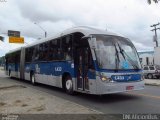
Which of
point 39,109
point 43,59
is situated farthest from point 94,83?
point 43,59

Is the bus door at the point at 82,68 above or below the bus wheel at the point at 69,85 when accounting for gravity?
above

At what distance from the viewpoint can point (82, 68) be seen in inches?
520

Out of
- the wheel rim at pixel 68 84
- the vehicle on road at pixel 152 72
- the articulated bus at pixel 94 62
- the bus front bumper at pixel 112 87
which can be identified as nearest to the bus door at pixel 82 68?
the articulated bus at pixel 94 62

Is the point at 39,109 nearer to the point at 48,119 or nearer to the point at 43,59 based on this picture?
the point at 48,119

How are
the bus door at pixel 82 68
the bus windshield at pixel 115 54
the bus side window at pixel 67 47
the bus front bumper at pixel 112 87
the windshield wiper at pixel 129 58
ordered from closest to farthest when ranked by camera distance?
the bus front bumper at pixel 112 87, the bus windshield at pixel 115 54, the windshield wiper at pixel 129 58, the bus door at pixel 82 68, the bus side window at pixel 67 47

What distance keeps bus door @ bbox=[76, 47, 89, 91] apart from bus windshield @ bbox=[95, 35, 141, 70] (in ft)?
2.78

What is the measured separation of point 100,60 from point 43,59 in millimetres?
7469

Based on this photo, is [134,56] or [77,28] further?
[77,28]

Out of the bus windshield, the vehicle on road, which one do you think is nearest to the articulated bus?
the bus windshield

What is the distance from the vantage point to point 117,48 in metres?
12.5

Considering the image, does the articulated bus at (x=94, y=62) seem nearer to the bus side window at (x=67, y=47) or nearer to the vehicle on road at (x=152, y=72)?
the bus side window at (x=67, y=47)

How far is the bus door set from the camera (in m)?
12.8

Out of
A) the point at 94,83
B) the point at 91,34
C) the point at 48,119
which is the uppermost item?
the point at 91,34

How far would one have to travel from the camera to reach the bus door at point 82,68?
12.8 m
